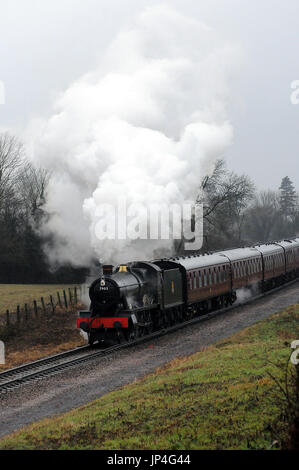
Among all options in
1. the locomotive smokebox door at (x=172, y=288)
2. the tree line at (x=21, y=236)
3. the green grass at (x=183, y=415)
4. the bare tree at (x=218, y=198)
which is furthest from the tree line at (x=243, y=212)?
the green grass at (x=183, y=415)

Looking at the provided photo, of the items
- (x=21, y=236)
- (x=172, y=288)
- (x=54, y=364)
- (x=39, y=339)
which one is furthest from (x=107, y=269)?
(x=21, y=236)

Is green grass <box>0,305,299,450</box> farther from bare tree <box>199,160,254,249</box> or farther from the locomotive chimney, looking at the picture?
bare tree <box>199,160,254,249</box>

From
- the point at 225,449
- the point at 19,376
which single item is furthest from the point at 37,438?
the point at 19,376

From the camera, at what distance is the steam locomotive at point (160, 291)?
21.1 meters

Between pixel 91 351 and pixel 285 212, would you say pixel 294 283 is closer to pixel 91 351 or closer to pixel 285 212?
pixel 91 351

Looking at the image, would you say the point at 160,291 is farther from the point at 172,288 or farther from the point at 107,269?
the point at 107,269

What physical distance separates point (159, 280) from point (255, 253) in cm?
1690

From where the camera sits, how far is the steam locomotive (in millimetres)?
21125

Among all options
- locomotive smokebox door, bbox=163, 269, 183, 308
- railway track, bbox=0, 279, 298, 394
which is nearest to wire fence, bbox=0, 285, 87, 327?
locomotive smokebox door, bbox=163, 269, 183, 308

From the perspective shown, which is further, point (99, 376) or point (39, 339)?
point (39, 339)

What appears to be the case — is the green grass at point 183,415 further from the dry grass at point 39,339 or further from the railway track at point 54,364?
the dry grass at point 39,339

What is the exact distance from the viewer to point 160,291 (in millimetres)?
23656

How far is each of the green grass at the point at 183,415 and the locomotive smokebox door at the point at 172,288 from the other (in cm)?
858

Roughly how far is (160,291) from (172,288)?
4.30 ft
